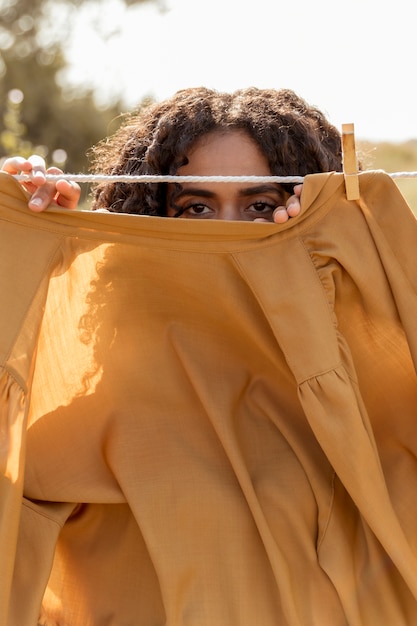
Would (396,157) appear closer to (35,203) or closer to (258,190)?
(258,190)

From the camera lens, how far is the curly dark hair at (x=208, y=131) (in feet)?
6.15

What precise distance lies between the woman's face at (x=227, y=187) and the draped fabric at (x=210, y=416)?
0.89 feet

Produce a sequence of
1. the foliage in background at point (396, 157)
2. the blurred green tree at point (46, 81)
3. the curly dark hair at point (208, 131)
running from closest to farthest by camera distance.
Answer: the curly dark hair at point (208, 131) → the foliage in background at point (396, 157) → the blurred green tree at point (46, 81)

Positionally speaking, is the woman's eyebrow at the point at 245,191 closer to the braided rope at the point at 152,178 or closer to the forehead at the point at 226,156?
the forehead at the point at 226,156

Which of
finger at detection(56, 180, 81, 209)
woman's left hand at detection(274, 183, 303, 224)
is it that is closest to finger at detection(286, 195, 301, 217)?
woman's left hand at detection(274, 183, 303, 224)

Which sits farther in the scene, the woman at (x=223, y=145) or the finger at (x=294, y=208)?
the woman at (x=223, y=145)

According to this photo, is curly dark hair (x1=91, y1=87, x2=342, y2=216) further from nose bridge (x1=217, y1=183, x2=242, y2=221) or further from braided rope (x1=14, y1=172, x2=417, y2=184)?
braided rope (x1=14, y1=172, x2=417, y2=184)

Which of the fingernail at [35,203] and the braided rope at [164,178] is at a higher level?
the braided rope at [164,178]

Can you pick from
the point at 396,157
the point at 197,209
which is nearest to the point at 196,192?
the point at 197,209

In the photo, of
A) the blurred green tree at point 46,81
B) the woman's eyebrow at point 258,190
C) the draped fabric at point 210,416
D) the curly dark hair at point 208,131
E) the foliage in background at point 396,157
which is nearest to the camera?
the draped fabric at point 210,416

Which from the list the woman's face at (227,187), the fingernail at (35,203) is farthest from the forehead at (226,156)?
the fingernail at (35,203)

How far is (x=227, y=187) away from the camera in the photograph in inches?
69.9

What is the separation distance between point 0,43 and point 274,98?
9670mm

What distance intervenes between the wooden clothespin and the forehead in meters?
0.41
